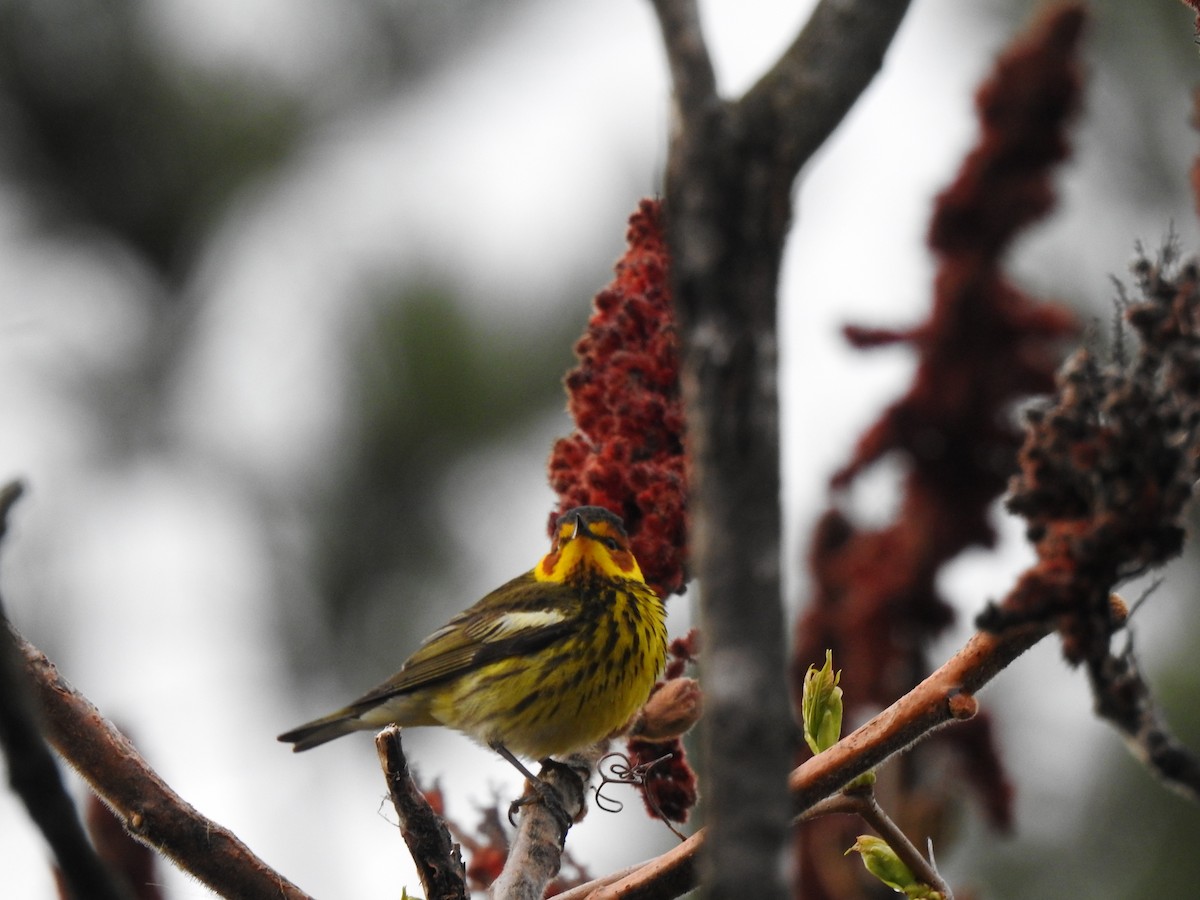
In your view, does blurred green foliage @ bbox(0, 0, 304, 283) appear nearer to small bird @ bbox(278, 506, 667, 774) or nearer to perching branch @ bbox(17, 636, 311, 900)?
small bird @ bbox(278, 506, 667, 774)

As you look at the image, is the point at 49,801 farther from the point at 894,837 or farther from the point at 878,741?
the point at 894,837

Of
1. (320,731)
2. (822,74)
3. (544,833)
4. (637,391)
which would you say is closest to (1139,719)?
(822,74)

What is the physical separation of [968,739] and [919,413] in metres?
1.18

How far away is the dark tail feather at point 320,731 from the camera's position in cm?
525

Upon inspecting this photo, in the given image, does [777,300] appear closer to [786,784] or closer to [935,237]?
[786,784]

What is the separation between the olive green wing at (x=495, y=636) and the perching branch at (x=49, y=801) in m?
3.82

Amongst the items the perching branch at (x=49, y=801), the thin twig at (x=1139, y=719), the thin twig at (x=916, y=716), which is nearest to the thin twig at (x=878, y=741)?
the thin twig at (x=916, y=716)

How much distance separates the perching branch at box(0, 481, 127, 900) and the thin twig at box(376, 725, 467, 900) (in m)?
1.32

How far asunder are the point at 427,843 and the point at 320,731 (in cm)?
277

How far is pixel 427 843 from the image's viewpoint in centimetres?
264

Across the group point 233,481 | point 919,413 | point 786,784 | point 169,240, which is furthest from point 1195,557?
point 786,784

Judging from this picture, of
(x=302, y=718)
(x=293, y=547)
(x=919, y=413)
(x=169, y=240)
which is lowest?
(x=919, y=413)

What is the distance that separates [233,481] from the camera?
33.7 feet

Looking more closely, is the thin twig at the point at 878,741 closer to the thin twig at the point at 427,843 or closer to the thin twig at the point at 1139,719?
the thin twig at the point at 427,843
